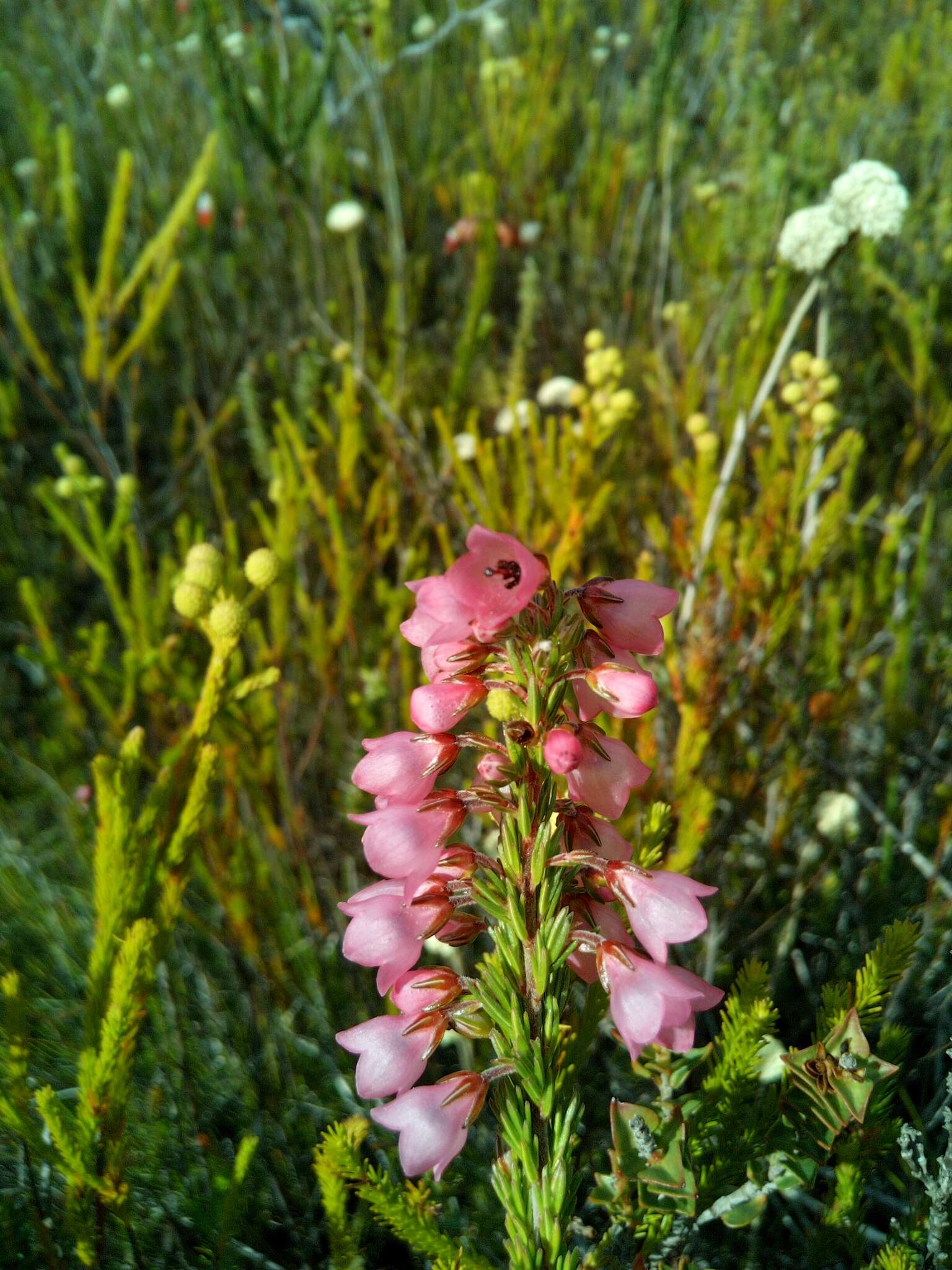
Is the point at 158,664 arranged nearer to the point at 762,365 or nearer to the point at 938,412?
the point at 762,365

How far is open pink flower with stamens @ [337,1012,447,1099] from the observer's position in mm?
670

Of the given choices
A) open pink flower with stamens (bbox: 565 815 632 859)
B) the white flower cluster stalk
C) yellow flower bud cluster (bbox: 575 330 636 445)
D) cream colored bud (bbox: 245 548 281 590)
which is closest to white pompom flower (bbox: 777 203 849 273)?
the white flower cluster stalk

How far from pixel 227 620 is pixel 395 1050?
0.59 metres

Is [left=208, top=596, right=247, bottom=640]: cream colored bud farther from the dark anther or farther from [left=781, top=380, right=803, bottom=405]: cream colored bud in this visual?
[left=781, top=380, right=803, bottom=405]: cream colored bud

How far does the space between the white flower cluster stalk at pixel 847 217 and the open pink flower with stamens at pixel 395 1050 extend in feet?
5.34

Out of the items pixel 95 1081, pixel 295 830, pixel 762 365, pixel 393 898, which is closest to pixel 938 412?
pixel 762 365

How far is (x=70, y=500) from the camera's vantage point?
8.30ft

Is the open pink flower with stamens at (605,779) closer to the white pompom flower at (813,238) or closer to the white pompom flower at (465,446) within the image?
the white pompom flower at (813,238)

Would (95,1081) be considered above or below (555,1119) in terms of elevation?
below

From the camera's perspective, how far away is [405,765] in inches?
26.9

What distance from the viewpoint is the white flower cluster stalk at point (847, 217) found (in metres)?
1.63

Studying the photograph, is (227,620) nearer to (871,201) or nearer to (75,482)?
(75,482)

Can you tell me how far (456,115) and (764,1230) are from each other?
4.00 m

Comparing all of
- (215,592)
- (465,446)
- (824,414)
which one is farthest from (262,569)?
→ (465,446)
